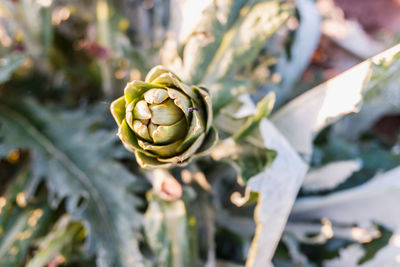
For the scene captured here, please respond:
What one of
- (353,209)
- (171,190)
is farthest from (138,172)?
(353,209)

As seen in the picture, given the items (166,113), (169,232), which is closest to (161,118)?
(166,113)

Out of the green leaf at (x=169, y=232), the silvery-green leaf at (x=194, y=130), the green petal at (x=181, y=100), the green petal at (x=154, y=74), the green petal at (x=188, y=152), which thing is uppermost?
the green petal at (x=154, y=74)

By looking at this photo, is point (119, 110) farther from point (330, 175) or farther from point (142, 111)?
point (330, 175)

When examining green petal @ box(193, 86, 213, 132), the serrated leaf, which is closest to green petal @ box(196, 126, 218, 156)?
green petal @ box(193, 86, 213, 132)

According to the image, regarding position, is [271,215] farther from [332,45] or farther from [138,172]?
[332,45]

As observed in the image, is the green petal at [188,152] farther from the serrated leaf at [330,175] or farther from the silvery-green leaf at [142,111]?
the serrated leaf at [330,175]

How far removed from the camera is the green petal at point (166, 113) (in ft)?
0.65

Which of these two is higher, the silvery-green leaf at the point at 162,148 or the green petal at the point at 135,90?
the green petal at the point at 135,90

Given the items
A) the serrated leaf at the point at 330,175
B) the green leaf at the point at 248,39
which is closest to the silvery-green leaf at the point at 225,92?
the green leaf at the point at 248,39

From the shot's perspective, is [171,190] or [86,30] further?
[86,30]

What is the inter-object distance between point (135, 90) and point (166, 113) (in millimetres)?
21

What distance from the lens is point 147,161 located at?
202 mm

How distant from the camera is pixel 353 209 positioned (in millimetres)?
323

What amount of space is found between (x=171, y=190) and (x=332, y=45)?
12.1 inches
